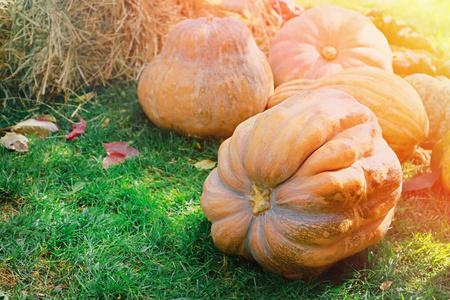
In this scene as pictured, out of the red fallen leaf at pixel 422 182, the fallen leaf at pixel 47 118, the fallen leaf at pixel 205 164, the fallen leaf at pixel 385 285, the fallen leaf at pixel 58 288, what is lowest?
the red fallen leaf at pixel 422 182

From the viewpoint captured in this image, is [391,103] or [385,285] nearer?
[385,285]

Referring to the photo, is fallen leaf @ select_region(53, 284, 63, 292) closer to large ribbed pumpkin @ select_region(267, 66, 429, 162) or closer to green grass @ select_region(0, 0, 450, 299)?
green grass @ select_region(0, 0, 450, 299)

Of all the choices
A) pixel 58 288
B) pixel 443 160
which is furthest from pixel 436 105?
pixel 58 288

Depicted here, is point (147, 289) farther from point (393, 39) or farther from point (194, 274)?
point (393, 39)

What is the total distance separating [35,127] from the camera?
350cm

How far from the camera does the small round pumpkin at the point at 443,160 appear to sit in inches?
111

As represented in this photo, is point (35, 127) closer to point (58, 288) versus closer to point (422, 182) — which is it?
point (58, 288)

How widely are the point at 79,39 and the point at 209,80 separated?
Answer: 159cm

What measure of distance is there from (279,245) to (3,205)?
1686 millimetres

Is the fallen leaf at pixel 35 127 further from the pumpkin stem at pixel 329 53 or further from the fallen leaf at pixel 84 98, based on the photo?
the pumpkin stem at pixel 329 53

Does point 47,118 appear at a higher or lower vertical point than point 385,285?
higher

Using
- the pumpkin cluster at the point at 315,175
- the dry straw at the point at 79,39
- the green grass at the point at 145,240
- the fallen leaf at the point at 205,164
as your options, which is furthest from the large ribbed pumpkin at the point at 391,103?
the dry straw at the point at 79,39

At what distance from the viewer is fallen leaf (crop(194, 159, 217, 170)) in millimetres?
3168

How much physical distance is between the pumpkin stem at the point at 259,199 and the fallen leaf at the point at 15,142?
1876mm
